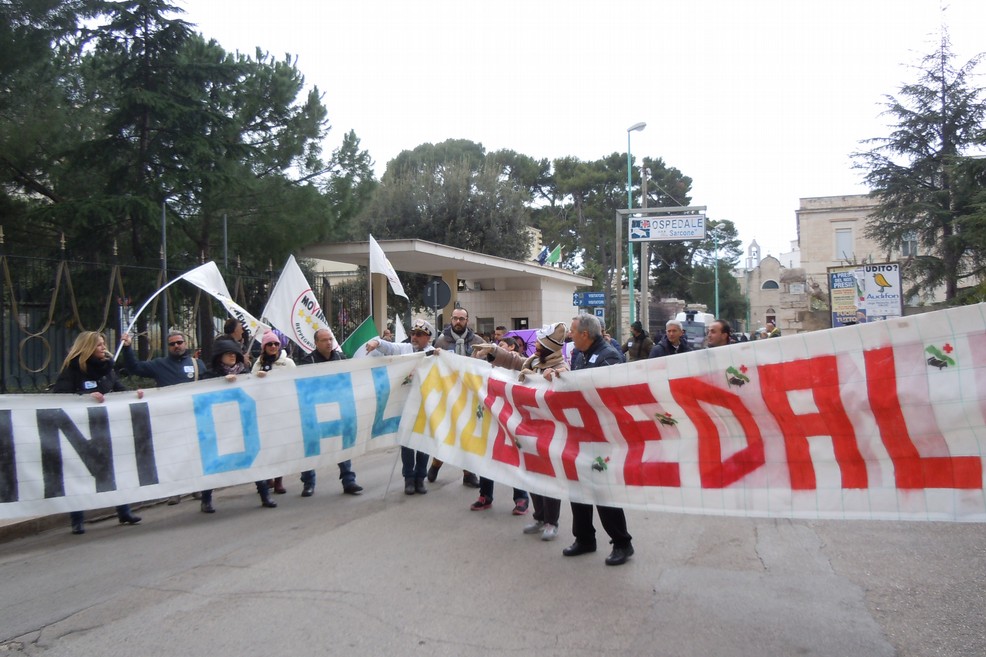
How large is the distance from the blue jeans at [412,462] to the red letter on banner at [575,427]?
2704mm

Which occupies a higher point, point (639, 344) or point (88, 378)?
point (88, 378)

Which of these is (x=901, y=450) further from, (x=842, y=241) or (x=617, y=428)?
(x=842, y=241)

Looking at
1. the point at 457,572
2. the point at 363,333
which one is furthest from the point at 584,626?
the point at 363,333

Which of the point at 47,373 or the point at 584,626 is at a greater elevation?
the point at 47,373

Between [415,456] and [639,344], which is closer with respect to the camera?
[415,456]

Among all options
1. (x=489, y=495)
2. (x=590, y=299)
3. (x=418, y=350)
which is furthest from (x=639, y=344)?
(x=590, y=299)

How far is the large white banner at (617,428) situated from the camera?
4152mm

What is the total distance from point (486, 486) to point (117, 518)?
359cm

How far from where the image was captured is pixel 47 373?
38.2ft

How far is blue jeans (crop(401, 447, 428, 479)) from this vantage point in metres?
8.11

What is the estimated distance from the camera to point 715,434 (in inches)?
193

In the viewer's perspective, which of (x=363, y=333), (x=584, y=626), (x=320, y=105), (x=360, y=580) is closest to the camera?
(x=584, y=626)

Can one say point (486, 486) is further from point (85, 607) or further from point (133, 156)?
point (133, 156)

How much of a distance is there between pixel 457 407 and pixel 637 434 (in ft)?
7.08
